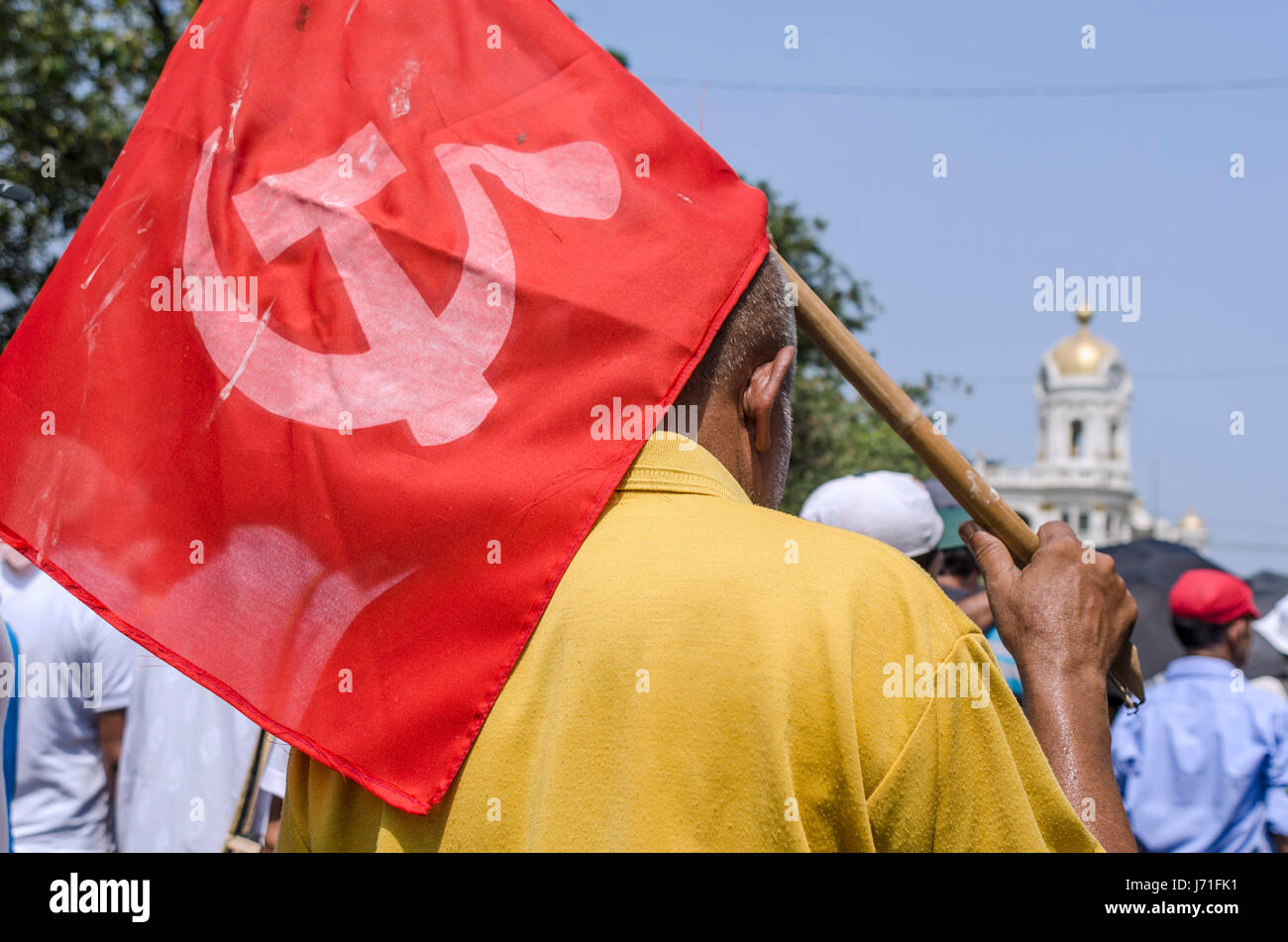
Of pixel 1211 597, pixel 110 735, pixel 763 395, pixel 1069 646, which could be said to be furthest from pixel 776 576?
pixel 1211 597

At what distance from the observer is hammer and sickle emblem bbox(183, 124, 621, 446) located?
1.52 metres

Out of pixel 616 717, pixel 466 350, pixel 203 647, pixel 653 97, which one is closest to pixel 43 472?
pixel 203 647

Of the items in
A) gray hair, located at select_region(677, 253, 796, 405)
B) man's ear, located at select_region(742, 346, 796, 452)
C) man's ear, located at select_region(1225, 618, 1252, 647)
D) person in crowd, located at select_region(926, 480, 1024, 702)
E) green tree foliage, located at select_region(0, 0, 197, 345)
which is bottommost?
man's ear, located at select_region(1225, 618, 1252, 647)

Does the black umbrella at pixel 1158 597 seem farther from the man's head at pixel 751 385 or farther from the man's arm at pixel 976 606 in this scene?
the man's head at pixel 751 385

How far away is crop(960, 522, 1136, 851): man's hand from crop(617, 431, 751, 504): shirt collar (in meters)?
0.49

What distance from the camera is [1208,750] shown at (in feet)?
13.3

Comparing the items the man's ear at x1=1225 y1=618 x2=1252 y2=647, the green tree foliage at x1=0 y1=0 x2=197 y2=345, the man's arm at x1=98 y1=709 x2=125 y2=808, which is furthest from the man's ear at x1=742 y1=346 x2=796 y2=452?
the green tree foliage at x1=0 y1=0 x2=197 y2=345

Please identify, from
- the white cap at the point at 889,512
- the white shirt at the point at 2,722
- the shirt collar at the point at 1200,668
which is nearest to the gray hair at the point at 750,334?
the white shirt at the point at 2,722

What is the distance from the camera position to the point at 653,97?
5.65 feet

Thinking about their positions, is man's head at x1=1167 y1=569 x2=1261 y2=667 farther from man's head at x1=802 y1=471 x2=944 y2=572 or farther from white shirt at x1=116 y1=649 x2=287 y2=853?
white shirt at x1=116 y1=649 x2=287 y2=853

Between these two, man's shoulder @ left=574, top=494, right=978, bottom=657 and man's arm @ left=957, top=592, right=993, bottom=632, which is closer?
man's shoulder @ left=574, top=494, right=978, bottom=657

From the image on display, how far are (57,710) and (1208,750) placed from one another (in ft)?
11.9

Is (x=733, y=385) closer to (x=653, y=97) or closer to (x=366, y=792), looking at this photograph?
(x=653, y=97)

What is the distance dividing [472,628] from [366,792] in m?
0.26
